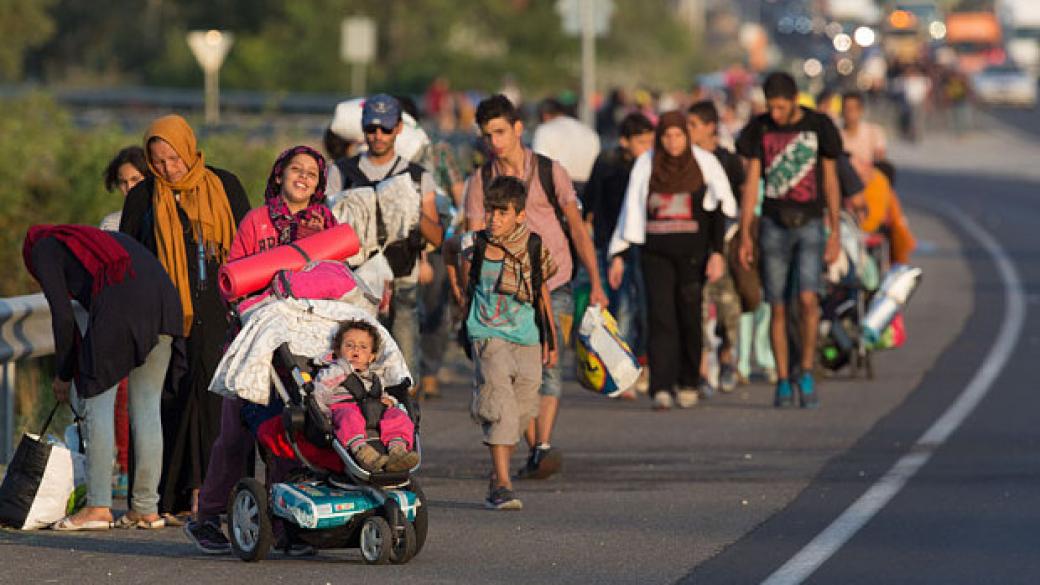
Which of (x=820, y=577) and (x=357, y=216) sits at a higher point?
(x=357, y=216)

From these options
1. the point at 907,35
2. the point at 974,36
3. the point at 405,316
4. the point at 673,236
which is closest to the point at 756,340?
the point at 673,236

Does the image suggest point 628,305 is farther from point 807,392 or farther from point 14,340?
point 14,340

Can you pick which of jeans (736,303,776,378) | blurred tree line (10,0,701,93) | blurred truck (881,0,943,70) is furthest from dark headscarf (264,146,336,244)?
blurred truck (881,0,943,70)

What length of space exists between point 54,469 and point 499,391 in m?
2.10

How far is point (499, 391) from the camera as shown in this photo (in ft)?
38.3

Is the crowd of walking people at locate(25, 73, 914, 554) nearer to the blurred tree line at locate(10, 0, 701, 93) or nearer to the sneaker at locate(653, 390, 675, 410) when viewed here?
the sneaker at locate(653, 390, 675, 410)

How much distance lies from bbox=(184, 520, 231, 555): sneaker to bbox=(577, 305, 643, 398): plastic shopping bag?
367 centimetres

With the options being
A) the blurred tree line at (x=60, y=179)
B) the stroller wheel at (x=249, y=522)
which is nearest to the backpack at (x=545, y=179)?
the stroller wheel at (x=249, y=522)

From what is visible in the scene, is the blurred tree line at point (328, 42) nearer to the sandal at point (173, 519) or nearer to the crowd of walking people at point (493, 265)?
Answer: the crowd of walking people at point (493, 265)

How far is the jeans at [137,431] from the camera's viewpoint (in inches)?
423

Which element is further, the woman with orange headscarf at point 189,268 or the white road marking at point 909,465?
the woman with orange headscarf at point 189,268

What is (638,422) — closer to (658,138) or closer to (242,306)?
(658,138)

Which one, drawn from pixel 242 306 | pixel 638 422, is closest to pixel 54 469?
pixel 242 306

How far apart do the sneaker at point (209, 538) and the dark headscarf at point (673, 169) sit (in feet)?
18.6
